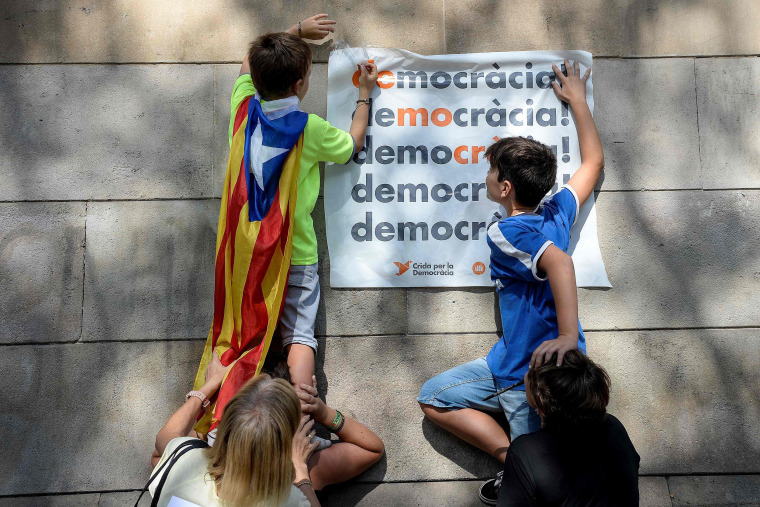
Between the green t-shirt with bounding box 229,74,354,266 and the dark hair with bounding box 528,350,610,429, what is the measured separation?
1400 millimetres

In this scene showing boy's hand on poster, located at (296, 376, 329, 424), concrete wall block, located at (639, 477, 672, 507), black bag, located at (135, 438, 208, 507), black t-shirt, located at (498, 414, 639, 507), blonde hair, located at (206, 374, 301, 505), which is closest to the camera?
blonde hair, located at (206, 374, 301, 505)

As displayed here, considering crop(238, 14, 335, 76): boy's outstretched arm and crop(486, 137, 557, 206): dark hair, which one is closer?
crop(486, 137, 557, 206): dark hair

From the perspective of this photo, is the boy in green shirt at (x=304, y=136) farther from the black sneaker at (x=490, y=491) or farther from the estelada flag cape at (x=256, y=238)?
the black sneaker at (x=490, y=491)

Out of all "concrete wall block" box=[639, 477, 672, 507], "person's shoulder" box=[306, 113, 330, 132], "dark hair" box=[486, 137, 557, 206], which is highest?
"person's shoulder" box=[306, 113, 330, 132]

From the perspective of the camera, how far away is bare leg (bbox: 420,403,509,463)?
3406 mm

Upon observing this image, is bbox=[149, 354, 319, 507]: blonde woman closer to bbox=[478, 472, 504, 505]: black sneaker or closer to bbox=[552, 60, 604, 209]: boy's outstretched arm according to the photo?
bbox=[478, 472, 504, 505]: black sneaker

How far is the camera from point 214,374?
3395 millimetres

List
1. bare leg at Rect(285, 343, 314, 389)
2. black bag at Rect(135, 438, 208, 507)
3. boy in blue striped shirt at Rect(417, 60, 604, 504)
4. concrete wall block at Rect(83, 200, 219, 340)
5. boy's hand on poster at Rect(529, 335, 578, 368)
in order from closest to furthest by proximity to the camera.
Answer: black bag at Rect(135, 438, 208, 507), boy's hand on poster at Rect(529, 335, 578, 368), boy in blue striped shirt at Rect(417, 60, 604, 504), bare leg at Rect(285, 343, 314, 389), concrete wall block at Rect(83, 200, 219, 340)

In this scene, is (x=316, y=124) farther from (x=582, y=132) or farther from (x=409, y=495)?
(x=409, y=495)

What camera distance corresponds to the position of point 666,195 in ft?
12.5

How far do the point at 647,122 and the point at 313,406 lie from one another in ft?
8.09

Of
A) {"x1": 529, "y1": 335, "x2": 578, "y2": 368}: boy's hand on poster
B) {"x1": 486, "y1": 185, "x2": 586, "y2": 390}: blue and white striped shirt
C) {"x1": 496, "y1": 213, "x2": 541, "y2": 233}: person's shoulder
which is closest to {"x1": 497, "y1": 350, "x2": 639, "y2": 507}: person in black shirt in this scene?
{"x1": 529, "y1": 335, "x2": 578, "y2": 368}: boy's hand on poster

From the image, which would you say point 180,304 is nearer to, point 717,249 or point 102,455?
point 102,455

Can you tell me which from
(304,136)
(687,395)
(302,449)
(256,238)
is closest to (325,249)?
(256,238)
